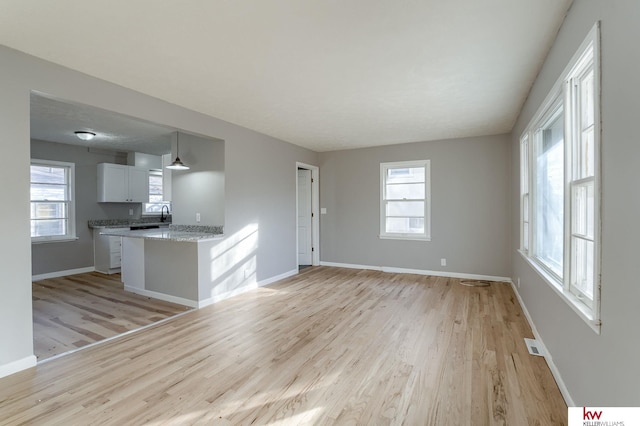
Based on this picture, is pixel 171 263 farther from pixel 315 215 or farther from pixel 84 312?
pixel 315 215

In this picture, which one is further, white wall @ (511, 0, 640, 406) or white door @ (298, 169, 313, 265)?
white door @ (298, 169, 313, 265)

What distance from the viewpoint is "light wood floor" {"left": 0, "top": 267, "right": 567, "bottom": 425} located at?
75.3 inches

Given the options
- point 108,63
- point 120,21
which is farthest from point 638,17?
point 108,63

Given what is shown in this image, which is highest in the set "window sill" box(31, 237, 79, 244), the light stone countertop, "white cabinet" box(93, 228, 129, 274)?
the light stone countertop

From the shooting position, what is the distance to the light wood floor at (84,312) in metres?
3.03

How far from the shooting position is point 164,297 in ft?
14.2

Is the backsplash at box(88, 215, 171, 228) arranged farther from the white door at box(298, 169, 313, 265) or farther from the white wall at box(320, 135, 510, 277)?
the white wall at box(320, 135, 510, 277)

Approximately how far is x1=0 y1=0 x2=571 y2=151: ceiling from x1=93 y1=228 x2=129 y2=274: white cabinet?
13.0 feet

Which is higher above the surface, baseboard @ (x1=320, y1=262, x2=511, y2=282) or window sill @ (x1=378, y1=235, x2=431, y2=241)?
A: window sill @ (x1=378, y1=235, x2=431, y2=241)

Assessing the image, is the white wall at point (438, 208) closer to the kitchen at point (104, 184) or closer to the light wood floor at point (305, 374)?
the light wood floor at point (305, 374)

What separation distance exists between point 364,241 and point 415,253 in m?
1.07

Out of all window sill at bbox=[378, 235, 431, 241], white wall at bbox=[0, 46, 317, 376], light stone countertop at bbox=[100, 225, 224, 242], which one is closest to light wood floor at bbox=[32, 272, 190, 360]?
white wall at bbox=[0, 46, 317, 376]

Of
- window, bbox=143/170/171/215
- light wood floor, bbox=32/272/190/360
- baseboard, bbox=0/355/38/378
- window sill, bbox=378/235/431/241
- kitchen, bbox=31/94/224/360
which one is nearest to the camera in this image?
baseboard, bbox=0/355/38/378

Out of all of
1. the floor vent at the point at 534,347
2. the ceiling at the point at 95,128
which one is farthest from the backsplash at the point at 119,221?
the floor vent at the point at 534,347
